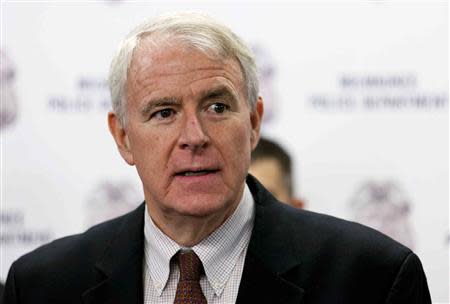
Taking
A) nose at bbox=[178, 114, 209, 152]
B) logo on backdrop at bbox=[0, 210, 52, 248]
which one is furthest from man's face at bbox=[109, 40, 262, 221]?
logo on backdrop at bbox=[0, 210, 52, 248]

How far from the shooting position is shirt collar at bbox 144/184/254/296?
2652mm

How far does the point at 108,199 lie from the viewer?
4418 millimetres

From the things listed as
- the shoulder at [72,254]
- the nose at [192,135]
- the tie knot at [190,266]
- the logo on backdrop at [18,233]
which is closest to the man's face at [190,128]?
the nose at [192,135]

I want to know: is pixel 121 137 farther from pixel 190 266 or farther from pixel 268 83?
pixel 268 83

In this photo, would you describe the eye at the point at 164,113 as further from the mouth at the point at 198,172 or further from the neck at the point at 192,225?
the neck at the point at 192,225

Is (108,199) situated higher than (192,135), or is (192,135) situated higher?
(192,135)

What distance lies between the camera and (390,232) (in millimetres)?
4348

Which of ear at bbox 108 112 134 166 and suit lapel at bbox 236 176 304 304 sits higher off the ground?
ear at bbox 108 112 134 166

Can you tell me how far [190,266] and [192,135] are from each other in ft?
1.34

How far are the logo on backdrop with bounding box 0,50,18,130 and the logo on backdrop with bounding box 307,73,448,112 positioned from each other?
1.47m

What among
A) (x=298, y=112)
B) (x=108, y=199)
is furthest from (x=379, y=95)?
(x=108, y=199)

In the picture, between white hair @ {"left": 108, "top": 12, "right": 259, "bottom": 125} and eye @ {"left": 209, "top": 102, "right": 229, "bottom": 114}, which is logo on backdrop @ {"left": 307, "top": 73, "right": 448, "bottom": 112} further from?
eye @ {"left": 209, "top": 102, "right": 229, "bottom": 114}

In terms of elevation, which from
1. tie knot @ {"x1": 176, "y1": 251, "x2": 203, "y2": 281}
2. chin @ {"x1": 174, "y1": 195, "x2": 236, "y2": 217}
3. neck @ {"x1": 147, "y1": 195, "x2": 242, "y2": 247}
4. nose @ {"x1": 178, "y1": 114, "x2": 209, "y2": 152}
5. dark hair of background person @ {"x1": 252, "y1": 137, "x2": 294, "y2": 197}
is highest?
nose @ {"x1": 178, "y1": 114, "x2": 209, "y2": 152}

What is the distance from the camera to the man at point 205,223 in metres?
2.55
